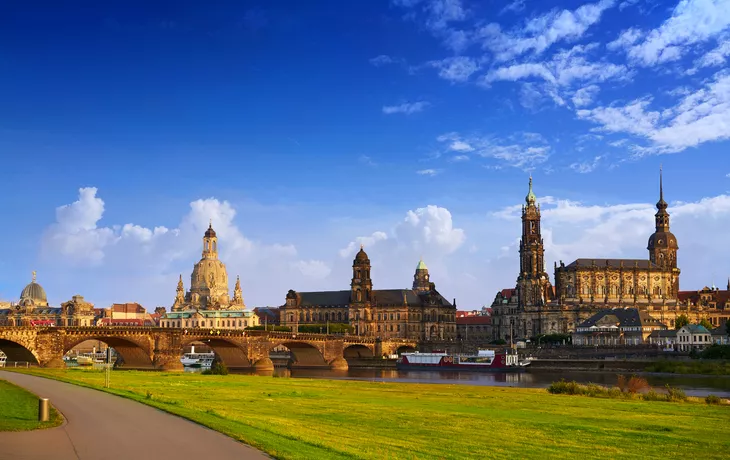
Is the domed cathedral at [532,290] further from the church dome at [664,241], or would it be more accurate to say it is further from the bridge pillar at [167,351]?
the bridge pillar at [167,351]

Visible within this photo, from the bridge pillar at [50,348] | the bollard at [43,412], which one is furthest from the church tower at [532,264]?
the bollard at [43,412]

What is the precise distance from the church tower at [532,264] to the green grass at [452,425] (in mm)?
140293

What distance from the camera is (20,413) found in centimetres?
2670

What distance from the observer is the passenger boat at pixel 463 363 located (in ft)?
403

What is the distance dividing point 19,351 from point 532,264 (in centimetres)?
12303

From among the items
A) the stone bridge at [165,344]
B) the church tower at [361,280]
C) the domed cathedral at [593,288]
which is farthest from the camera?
the church tower at [361,280]

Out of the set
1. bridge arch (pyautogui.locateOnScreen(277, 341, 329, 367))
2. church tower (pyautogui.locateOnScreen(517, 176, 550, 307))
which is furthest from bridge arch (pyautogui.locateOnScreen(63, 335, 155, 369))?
church tower (pyautogui.locateOnScreen(517, 176, 550, 307))

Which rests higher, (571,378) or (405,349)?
(405,349)

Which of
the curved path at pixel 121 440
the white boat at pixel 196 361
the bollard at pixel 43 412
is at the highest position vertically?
the bollard at pixel 43 412

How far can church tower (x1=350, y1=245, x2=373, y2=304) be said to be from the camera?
643ft

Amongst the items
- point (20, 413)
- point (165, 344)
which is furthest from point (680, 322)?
point (20, 413)

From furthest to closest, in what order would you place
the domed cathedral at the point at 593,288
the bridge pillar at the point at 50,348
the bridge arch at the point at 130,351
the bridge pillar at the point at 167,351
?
the domed cathedral at the point at 593,288 → the bridge pillar at the point at 167,351 → the bridge arch at the point at 130,351 → the bridge pillar at the point at 50,348

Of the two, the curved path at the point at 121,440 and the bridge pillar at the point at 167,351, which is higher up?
the curved path at the point at 121,440

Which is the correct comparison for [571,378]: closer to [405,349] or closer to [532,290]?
[405,349]
